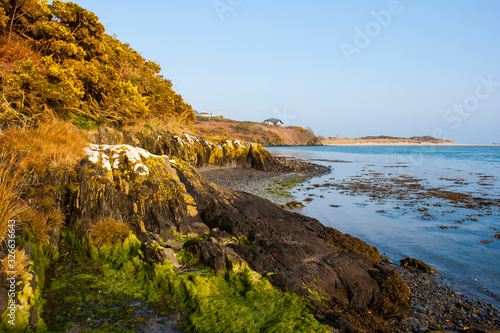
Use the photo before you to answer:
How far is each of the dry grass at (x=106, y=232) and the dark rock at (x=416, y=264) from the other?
6.27 m

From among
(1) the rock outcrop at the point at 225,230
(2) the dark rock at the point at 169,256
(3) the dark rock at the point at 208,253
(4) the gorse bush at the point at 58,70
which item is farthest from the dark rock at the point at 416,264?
(4) the gorse bush at the point at 58,70

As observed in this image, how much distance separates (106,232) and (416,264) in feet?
22.1

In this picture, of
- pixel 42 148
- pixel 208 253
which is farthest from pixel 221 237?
pixel 42 148

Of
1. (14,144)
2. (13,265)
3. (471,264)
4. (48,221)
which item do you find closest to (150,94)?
(14,144)

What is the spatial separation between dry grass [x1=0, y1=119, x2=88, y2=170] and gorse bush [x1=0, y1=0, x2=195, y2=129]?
131 inches

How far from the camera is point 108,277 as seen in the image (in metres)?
4.30

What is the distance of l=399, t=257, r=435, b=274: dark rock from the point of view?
Answer: 6.45 meters

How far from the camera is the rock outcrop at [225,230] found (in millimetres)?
4555

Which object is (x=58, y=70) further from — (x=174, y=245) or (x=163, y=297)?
(x=163, y=297)

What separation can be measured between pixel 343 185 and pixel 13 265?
60.0ft

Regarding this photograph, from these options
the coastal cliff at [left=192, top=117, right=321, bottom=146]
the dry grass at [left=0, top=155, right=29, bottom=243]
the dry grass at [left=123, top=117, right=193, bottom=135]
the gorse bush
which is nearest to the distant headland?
the coastal cliff at [left=192, top=117, right=321, bottom=146]

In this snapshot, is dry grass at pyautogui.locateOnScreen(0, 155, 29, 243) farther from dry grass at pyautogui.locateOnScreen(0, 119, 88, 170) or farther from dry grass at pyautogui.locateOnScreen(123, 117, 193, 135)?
dry grass at pyautogui.locateOnScreen(123, 117, 193, 135)

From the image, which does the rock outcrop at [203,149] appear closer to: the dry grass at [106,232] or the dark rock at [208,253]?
the dry grass at [106,232]

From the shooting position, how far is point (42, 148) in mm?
5426
